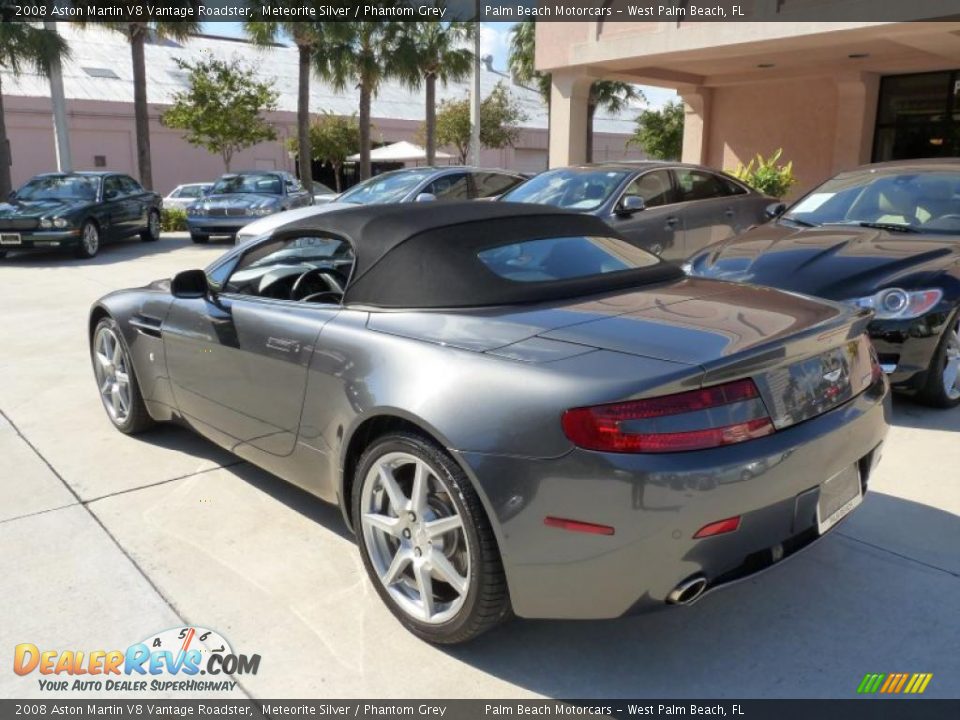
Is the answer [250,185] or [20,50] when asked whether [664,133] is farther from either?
[20,50]

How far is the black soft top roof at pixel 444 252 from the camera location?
2.93 metres

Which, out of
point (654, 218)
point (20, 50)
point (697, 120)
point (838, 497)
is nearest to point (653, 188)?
point (654, 218)

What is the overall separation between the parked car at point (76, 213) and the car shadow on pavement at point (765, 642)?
42.5 feet

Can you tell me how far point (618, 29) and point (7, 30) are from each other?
13.4m

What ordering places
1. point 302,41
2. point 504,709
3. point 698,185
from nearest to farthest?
point 504,709 → point 698,185 → point 302,41

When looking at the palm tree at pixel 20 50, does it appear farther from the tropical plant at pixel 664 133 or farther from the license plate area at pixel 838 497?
the tropical plant at pixel 664 133

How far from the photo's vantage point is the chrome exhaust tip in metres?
2.29

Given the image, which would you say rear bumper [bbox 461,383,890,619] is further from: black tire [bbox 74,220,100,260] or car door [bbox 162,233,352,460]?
black tire [bbox 74,220,100,260]

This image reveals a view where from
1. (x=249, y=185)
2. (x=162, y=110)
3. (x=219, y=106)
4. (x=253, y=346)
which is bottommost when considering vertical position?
(x=253, y=346)

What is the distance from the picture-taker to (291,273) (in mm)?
4051

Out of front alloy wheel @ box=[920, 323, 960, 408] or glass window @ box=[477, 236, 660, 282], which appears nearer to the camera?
glass window @ box=[477, 236, 660, 282]

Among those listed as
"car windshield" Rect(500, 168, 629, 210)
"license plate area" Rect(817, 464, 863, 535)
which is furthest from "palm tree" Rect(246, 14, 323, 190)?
"license plate area" Rect(817, 464, 863, 535)

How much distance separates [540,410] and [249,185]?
14.9m

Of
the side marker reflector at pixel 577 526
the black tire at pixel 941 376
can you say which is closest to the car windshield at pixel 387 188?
the black tire at pixel 941 376
